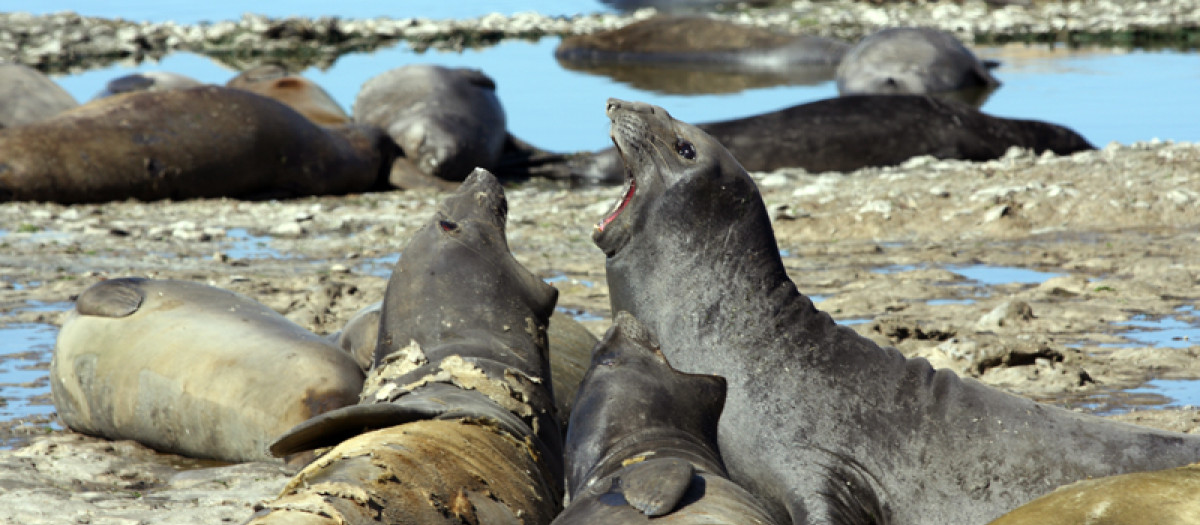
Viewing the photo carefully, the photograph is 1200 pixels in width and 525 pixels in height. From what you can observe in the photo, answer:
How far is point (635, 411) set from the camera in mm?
3363

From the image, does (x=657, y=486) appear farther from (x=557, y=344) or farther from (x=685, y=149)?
(x=557, y=344)

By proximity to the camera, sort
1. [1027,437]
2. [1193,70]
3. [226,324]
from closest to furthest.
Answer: [1027,437]
[226,324]
[1193,70]

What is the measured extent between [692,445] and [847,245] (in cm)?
515

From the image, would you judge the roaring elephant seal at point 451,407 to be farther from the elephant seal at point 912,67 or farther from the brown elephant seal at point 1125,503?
the elephant seal at point 912,67

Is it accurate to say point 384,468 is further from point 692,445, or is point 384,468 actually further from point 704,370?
Result: point 704,370

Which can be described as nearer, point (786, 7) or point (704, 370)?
point (704, 370)

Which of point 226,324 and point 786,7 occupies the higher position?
point 226,324

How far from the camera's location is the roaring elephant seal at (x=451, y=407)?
3035 millimetres

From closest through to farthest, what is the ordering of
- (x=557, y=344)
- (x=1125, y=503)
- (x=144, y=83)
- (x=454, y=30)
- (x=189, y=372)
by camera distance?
1. (x=1125, y=503)
2. (x=189, y=372)
3. (x=557, y=344)
4. (x=144, y=83)
5. (x=454, y=30)

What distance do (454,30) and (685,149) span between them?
77.9 feet

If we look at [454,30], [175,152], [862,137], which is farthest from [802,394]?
[454,30]

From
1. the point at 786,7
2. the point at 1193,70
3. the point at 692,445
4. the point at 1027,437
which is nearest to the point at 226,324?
the point at 692,445

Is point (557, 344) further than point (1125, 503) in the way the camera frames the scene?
Yes

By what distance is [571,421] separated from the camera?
3516 millimetres
